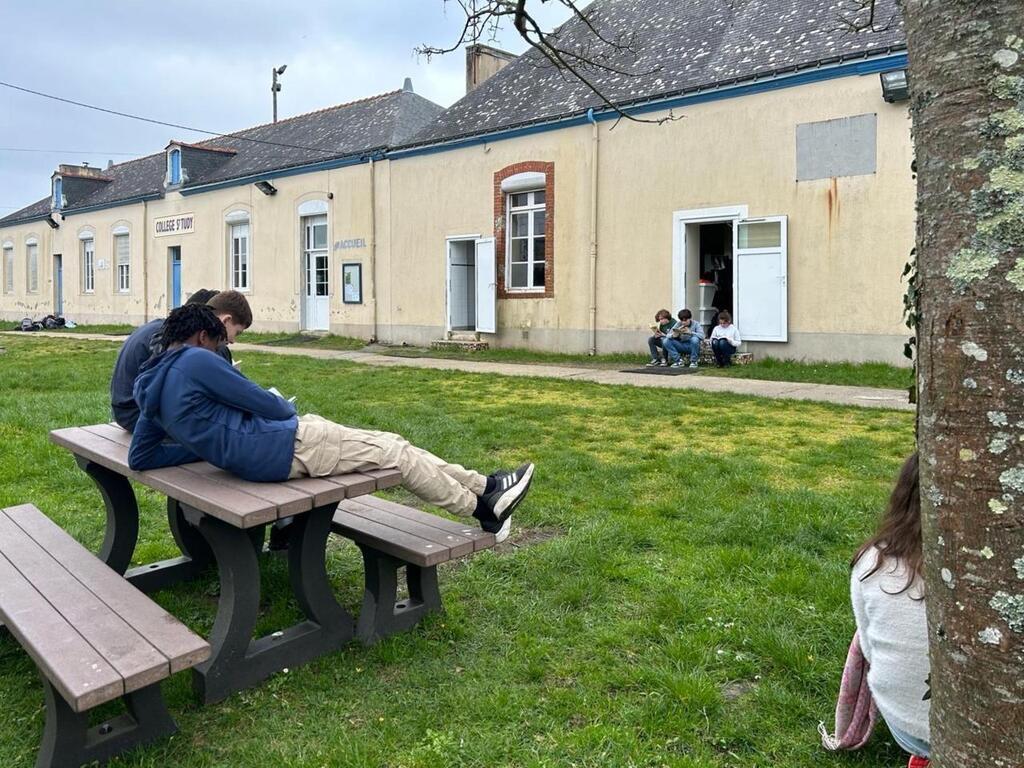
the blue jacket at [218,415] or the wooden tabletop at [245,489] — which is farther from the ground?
the blue jacket at [218,415]

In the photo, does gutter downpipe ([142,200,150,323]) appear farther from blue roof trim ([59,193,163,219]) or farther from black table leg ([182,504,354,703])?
black table leg ([182,504,354,703])

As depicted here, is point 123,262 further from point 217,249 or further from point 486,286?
point 486,286

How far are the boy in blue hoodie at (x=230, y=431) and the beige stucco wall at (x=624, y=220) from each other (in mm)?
10242

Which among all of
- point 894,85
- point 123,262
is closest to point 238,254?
point 123,262

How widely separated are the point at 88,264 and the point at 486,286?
1964 cm

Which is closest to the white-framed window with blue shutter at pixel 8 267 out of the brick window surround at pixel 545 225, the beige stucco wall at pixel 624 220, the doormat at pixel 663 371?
the beige stucco wall at pixel 624 220

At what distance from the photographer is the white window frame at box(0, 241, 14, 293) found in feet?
114

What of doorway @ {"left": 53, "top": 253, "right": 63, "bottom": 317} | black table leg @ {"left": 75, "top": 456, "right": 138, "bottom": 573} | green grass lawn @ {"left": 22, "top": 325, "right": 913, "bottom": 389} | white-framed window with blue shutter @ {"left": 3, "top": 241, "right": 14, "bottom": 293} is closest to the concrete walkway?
green grass lawn @ {"left": 22, "top": 325, "right": 913, "bottom": 389}

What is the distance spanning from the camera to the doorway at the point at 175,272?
1020 inches

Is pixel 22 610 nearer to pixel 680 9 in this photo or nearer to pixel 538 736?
pixel 538 736

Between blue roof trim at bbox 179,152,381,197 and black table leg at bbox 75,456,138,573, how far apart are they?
637 inches

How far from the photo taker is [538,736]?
262 cm

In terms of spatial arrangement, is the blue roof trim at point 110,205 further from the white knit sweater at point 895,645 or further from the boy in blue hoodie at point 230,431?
the white knit sweater at point 895,645

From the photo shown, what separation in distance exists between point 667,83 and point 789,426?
8706mm
